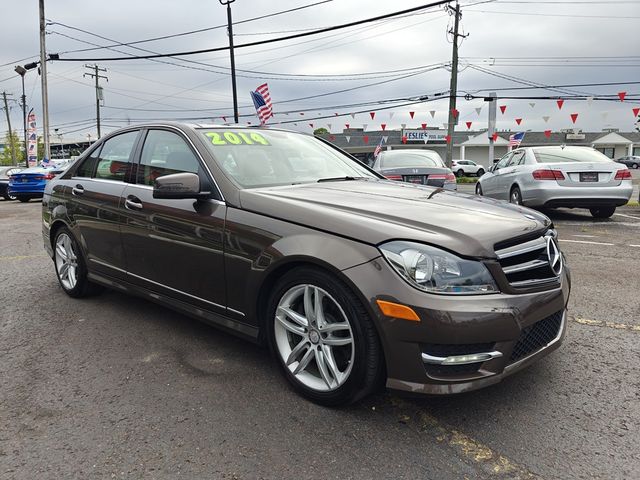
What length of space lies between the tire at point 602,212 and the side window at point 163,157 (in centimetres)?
883

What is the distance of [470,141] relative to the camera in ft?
204

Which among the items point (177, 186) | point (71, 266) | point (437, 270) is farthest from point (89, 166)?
point (437, 270)

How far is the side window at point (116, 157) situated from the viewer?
3.99 meters

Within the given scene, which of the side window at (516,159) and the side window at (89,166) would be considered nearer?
the side window at (89,166)

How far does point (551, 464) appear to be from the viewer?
2145 mm

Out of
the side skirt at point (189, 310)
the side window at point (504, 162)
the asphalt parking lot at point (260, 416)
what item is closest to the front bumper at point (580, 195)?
the side window at point (504, 162)

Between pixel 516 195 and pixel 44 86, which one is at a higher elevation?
pixel 44 86

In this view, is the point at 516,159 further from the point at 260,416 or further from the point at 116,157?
the point at 260,416

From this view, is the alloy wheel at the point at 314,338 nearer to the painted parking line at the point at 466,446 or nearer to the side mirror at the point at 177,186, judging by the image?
the painted parking line at the point at 466,446

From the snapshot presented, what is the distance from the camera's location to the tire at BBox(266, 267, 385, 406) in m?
2.38

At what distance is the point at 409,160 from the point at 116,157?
660cm

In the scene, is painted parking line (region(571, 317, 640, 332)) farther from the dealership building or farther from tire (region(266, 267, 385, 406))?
the dealership building

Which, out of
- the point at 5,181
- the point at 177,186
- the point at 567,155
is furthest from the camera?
the point at 5,181

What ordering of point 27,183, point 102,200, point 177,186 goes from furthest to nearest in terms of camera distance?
point 27,183 < point 102,200 < point 177,186
